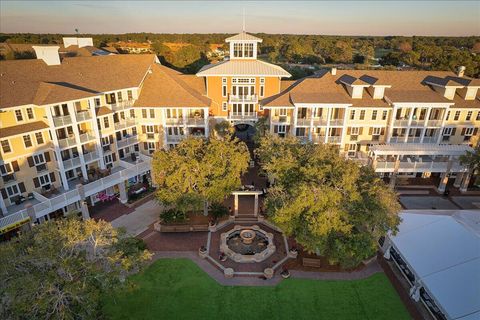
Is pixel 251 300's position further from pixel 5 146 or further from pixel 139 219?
pixel 5 146

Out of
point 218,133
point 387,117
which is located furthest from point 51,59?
point 387,117

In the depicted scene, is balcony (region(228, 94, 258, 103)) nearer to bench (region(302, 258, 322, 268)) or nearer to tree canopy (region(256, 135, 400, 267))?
tree canopy (region(256, 135, 400, 267))

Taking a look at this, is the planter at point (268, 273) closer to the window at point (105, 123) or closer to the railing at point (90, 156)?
the railing at point (90, 156)

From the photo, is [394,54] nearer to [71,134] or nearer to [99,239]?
[71,134]

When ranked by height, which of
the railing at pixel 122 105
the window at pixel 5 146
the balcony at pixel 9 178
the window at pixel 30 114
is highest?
the window at pixel 30 114

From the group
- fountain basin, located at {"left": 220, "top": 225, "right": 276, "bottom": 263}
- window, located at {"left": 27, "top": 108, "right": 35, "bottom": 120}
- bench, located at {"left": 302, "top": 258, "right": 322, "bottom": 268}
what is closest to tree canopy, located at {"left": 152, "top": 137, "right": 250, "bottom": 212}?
fountain basin, located at {"left": 220, "top": 225, "right": 276, "bottom": 263}

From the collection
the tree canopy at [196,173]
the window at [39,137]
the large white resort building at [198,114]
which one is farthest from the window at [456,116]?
the window at [39,137]

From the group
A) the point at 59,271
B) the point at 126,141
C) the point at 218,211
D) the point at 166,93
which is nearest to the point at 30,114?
the point at 126,141
